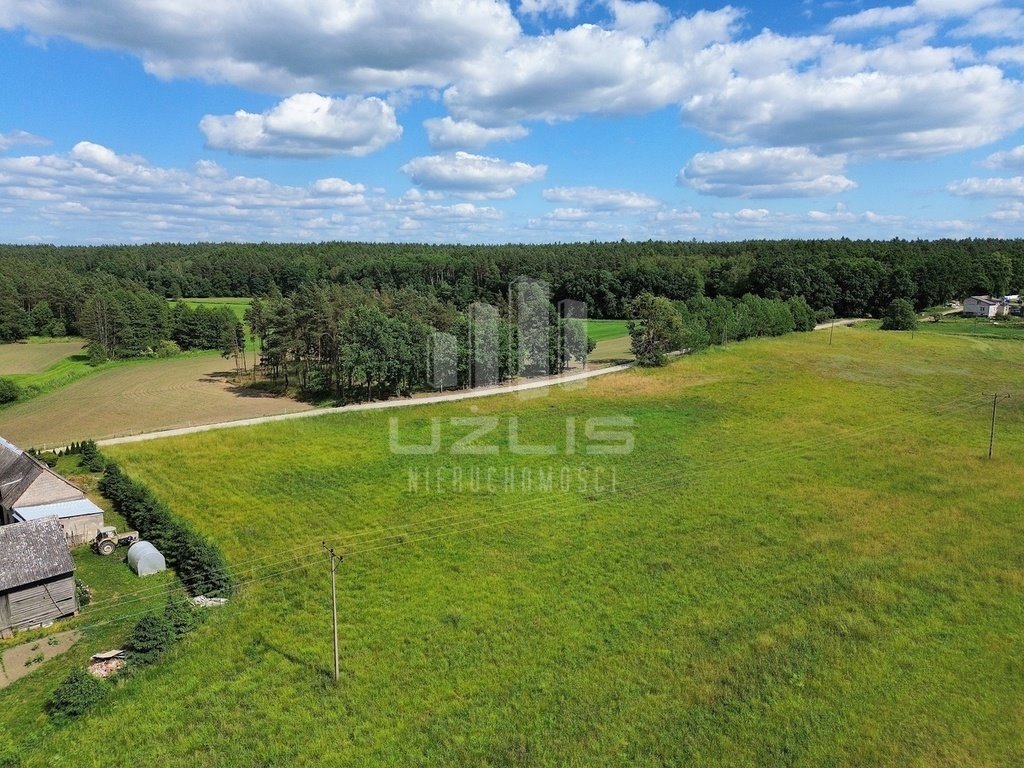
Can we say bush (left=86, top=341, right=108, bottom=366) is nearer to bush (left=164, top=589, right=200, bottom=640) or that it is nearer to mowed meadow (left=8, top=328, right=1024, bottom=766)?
mowed meadow (left=8, top=328, right=1024, bottom=766)

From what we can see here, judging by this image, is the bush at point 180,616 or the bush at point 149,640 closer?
the bush at point 149,640

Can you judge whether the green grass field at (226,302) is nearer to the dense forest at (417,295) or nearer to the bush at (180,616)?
the dense forest at (417,295)

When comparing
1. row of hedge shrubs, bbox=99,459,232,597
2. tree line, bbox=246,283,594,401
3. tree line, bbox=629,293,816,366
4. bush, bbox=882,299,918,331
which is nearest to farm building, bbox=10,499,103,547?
row of hedge shrubs, bbox=99,459,232,597

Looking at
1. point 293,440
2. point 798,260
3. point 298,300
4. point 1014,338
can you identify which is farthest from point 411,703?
point 798,260

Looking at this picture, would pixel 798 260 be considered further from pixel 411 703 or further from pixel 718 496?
pixel 411 703

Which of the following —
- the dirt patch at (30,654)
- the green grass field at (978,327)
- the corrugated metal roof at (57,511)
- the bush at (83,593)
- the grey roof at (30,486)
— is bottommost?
the dirt patch at (30,654)

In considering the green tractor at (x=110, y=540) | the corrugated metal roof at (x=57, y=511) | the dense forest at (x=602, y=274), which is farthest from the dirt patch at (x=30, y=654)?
the dense forest at (x=602, y=274)
